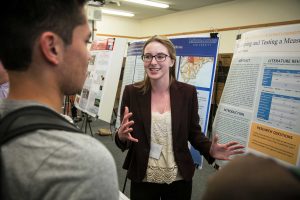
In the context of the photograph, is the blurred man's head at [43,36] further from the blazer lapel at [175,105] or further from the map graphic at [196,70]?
the map graphic at [196,70]

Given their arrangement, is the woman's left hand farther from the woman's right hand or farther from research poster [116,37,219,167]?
research poster [116,37,219,167]

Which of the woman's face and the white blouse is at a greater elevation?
the woman's face

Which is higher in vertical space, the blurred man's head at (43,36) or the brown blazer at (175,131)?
the blurred man's head at (43,36)

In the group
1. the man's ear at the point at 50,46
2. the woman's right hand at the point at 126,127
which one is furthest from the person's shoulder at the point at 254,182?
the woman's right hand at the point at 126,127

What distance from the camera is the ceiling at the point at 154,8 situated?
750 centimetres

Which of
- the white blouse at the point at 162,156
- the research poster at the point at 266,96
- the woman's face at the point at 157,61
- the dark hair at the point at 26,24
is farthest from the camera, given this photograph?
the woman's face at the point at 157,61

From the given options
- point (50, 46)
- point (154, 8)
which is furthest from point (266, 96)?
point (154, 8)

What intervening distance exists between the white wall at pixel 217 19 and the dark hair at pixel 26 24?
498cm

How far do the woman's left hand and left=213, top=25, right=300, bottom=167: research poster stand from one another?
2.7 inches

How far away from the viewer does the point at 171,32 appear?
9242 mm

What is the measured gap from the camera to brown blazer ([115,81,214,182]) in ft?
5.25

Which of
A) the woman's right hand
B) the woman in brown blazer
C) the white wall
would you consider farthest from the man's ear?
the white wall

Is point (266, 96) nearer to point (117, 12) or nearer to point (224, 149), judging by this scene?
point (224, 149)

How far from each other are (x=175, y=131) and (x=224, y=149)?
29 centimetres
